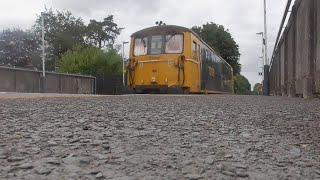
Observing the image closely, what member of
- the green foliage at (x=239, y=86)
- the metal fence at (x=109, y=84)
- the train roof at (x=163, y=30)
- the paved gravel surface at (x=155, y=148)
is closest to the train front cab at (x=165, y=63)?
the train roof at (x=163, y=30)

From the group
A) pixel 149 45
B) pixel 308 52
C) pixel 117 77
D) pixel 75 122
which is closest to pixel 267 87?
pixel 117 77

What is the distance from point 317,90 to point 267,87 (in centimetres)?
3027

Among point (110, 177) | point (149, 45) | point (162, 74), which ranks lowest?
point (110, 177)

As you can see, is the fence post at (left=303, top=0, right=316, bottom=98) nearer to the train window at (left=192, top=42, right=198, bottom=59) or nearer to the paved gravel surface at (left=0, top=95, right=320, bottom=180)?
the paved gravel surface at (left=0, top=95, right=320, bottom=180)

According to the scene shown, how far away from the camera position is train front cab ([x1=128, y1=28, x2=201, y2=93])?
65.6 ft

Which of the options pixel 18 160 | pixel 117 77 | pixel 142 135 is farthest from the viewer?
pixel 117 77

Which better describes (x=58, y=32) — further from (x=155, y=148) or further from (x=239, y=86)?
(x=155, y=148)

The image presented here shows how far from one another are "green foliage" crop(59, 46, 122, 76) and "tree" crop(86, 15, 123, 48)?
2291 centimetres

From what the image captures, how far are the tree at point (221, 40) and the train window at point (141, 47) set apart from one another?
5399 cm

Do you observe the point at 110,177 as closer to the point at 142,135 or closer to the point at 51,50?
the point at 142,135

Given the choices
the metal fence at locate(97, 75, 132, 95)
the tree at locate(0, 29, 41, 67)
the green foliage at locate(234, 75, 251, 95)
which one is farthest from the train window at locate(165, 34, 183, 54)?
the green foliage at locate(234, 75, 251, 95)

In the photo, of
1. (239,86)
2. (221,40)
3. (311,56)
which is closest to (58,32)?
(221,40)

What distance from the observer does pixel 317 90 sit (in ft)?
36.1

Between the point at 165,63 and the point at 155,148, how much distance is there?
16534mm
